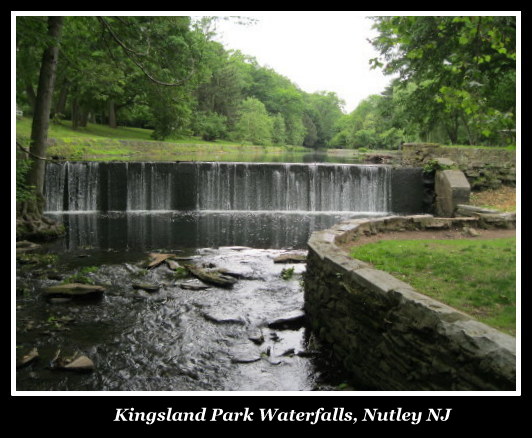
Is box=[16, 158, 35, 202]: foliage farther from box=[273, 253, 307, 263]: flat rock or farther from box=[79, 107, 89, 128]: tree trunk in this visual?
box=[79, 107, 89, 128]: tree trunk

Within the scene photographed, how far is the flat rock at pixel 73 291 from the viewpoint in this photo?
6.61 m

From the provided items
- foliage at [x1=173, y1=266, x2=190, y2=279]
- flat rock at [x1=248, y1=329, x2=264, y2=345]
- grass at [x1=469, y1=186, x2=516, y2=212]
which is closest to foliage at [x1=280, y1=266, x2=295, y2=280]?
foliage at [x1=173, y1=266, x2=190, y2=279]

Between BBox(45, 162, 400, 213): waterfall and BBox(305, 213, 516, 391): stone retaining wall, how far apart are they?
11325 mm

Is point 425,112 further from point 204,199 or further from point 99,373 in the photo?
point 204,199

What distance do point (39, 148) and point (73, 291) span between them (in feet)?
19.5

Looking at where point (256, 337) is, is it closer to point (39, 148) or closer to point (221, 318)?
point (221, 318)

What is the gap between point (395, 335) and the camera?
3.75 m

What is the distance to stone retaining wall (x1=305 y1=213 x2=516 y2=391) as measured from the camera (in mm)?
2836

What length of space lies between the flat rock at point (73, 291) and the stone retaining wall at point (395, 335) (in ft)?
11.0

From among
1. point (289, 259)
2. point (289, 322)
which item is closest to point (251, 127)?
point (289, 259)

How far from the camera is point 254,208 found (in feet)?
57.4

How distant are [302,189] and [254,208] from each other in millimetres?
2133

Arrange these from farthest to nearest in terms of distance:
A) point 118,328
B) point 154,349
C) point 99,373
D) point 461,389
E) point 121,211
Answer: point 121,211 → point 118,328 → point 154,349 → point 99,373 → point 461,389

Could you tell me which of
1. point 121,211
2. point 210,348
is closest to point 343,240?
point 210,348
